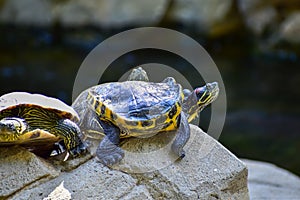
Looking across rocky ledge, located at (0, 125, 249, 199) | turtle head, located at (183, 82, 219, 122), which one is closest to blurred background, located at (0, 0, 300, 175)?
turtle head, located at (183, 82, 219, 122)

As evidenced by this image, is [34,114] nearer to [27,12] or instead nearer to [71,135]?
[71,135]

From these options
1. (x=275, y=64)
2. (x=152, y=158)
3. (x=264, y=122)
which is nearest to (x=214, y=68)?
(x=275, y=64)

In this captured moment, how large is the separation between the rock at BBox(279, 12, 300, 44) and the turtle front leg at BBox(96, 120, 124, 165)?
4.53 metres

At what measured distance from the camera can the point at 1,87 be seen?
532 cm

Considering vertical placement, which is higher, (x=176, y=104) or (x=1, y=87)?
(x=176, y=104)

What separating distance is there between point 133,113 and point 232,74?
4.14 meters

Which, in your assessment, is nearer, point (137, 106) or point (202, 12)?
point (137, 106)

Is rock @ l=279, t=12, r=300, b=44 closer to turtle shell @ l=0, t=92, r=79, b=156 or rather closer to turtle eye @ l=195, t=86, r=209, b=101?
turtle eye @ l=195, t=86, r=209, b=101

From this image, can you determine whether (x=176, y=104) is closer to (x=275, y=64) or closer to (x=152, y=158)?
(x=152, y=158)

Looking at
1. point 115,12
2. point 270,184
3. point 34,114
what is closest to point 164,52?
point 115,12

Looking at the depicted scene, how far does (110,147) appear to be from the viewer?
169 cm

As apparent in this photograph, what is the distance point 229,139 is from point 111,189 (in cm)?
259

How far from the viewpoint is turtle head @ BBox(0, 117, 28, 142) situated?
4.99 feet

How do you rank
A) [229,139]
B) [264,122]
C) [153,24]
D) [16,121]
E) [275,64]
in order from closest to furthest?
[16,121], [229,139], [264,122], [275,64], [153,24]
